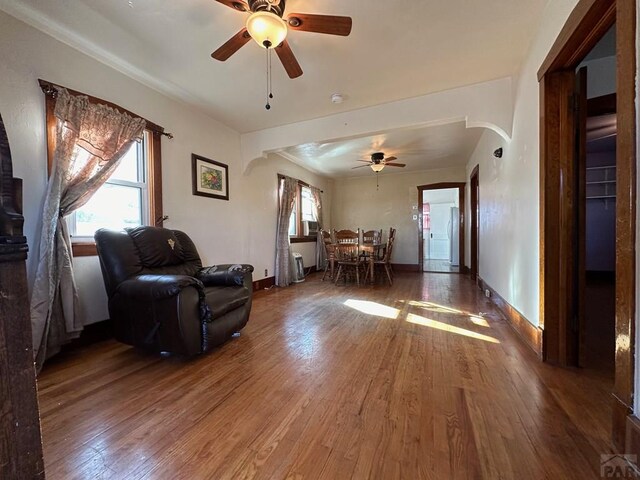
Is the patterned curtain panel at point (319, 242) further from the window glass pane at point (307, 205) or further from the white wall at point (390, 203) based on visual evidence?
the white wall at point (390, 203)

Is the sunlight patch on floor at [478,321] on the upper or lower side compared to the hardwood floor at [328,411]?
upper

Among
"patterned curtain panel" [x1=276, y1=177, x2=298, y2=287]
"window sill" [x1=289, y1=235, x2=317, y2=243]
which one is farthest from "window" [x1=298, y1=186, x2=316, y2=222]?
"patterned curtain panel" [x1=276, y1=177, x2=298, y2=287]

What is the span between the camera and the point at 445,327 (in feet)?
8.35

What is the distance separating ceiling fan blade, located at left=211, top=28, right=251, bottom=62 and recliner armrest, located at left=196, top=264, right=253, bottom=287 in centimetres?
172

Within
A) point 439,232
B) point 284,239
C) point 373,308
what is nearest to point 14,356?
point 373,308

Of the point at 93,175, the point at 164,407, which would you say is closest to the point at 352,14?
the point at 93,175

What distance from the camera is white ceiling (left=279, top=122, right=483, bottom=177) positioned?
3.97 m

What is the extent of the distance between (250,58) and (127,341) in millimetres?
2513

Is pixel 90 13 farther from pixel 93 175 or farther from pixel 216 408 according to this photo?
pixel 216 408

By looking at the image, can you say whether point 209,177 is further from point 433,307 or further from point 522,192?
point 522,192

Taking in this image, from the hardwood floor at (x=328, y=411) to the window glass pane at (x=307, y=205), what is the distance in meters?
3.92

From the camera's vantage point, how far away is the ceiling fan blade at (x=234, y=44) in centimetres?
174

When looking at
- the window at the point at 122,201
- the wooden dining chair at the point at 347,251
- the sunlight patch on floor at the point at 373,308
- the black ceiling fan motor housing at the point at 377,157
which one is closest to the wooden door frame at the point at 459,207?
the black ceiling fan motor housing at the point at 377,157

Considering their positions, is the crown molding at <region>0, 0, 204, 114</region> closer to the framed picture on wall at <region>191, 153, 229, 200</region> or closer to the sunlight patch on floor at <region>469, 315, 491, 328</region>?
the framed picture on wall at <region>191, 153, 229, 200</region>
